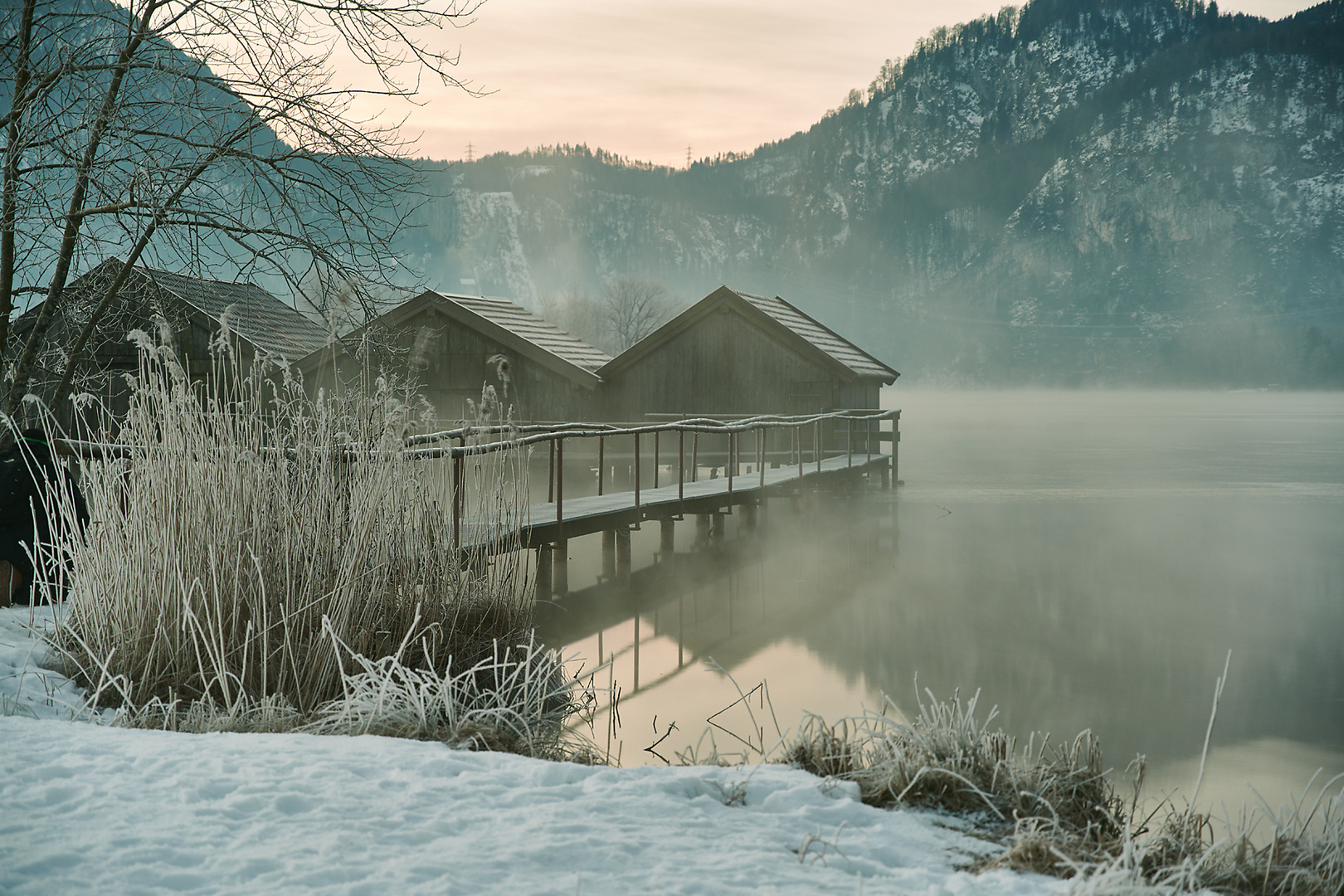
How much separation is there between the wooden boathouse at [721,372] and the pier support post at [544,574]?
1205cm

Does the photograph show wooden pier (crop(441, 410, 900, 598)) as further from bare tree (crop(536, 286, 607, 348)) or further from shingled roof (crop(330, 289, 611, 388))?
bare tree (crop(536, 286, 607, 348))

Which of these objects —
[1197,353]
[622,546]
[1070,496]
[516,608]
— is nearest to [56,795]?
[516,608]

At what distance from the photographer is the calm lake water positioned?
8195mm

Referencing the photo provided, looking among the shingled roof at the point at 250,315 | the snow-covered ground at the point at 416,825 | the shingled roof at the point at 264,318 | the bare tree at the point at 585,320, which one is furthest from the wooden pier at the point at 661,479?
the bare tree at the point at 585,320

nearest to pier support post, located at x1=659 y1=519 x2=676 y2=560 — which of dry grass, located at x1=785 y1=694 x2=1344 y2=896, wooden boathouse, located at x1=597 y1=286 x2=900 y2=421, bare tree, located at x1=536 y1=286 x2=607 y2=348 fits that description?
wooden boathouse, located at x1=597 y1=286 x2=900 y2=421

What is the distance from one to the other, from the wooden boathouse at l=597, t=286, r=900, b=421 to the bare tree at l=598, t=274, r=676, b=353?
172ft

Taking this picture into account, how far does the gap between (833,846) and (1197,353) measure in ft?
578

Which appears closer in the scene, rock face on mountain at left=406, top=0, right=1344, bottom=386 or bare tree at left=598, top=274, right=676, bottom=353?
bare tree at left=598, top=274, right=676, bottom=353

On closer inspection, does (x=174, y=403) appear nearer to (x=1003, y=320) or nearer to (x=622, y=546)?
(x=622, y=546)

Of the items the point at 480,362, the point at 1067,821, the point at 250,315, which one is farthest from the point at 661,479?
the point at 1067,821

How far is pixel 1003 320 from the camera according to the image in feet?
586

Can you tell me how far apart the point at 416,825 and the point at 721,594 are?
33.2 feet

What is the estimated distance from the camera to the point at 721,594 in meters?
12.6

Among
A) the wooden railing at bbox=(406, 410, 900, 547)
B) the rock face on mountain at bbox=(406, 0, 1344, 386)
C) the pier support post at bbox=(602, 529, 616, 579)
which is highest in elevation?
the rock face on mountain at bbox=(406, 0, 1344, 386)
